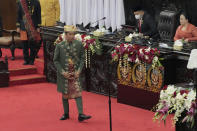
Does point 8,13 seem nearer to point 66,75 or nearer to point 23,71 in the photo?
point 23,71

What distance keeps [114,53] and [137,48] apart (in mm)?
593

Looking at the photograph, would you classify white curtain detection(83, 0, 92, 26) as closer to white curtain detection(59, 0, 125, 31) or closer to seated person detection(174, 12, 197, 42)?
white curtain detection(59, 0, 125, 31)

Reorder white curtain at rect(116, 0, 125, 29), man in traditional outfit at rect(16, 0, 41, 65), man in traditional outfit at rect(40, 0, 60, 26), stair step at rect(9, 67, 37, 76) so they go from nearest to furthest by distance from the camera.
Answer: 1. white curtain at rect(116, 0, 125, 29)
2. stair step at rect(9, 67, 37, 76)
3. man in traditional outfit at rect(16, 0, 41, 65)
4. man in traditional outfit at rect(40, 0, 60, 26)

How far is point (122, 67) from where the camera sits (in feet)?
35.6

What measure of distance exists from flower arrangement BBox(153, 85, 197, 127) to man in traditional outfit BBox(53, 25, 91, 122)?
8.34 ft

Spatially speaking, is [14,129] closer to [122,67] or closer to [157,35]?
[122,67]

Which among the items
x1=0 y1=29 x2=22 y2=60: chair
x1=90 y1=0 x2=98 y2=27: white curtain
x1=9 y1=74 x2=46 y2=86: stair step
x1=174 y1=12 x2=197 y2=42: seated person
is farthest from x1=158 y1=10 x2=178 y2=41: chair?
x1=0 y1=29 x2=22 y2=60: chair

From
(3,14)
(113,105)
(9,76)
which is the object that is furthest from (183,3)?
(3,14)

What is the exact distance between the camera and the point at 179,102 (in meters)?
6.93

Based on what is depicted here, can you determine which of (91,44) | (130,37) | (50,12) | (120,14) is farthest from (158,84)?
(50,12)

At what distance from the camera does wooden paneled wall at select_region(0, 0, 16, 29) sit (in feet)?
56.1

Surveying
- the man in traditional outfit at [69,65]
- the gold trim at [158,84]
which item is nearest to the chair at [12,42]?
the man in traditional outfit at [69,65]

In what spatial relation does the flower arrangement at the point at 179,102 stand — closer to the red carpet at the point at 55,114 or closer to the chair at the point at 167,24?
the red carpet at the point at 55,114

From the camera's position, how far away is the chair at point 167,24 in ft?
36.6
